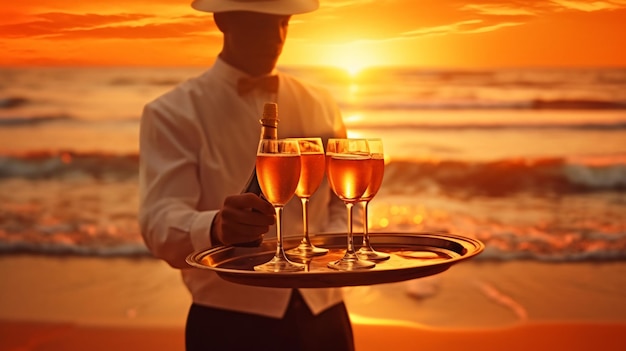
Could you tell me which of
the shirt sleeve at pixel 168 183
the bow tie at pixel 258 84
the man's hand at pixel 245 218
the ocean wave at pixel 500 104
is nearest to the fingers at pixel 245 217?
the man's hand at pixel 245 218

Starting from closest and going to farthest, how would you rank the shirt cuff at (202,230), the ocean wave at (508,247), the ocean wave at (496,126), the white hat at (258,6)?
the shirt cuff at (202,230) → the white hat at (258,6) → the ocean wave at (508,247) → the ocean wave at (496,126)

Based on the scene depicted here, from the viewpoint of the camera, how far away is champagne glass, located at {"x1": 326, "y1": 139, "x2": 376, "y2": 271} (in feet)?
5.18

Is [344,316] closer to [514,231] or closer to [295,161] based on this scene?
[295,161]

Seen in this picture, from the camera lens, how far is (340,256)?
5.68ft

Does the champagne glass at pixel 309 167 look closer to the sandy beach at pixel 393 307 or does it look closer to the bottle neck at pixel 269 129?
the bottle neck at pixel 269 129

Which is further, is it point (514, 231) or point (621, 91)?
point (621, 91)

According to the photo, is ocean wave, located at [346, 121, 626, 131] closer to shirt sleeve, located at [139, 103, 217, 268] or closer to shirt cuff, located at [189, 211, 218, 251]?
shirt sleeve, located at [139, 103, 217, 268]

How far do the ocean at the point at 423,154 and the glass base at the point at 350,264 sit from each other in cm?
376

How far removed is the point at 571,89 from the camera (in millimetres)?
8055

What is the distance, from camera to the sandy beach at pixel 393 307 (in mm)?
4023

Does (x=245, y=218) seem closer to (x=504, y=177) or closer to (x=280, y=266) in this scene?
(x=280, y=266)

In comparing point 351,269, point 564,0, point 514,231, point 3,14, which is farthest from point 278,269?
point 564,0

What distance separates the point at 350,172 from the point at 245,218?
215mm

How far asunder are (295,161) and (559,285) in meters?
3.61
